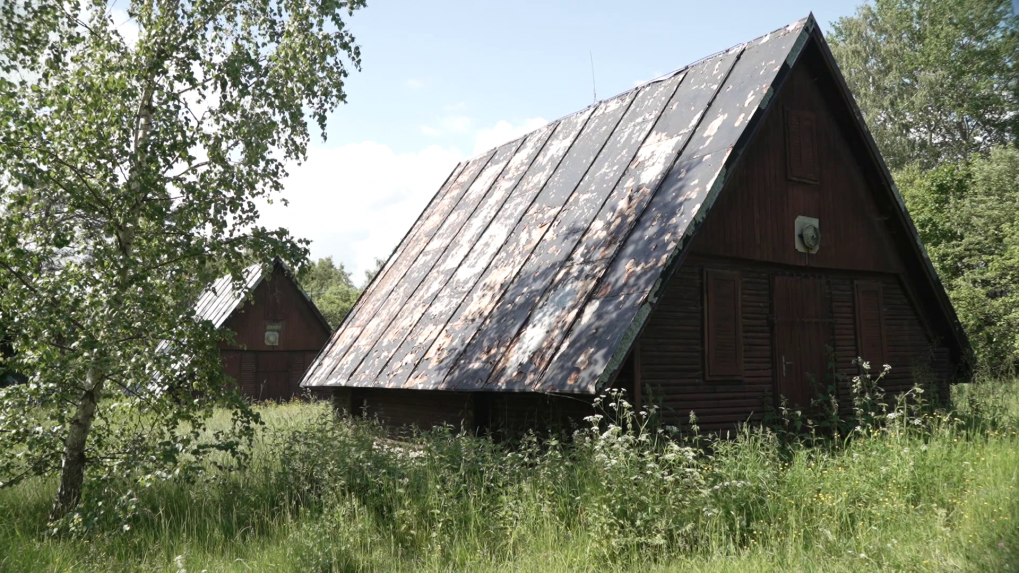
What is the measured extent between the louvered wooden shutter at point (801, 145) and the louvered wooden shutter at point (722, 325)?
2.02 metres

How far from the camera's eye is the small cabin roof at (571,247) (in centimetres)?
831

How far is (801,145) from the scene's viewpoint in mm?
10828

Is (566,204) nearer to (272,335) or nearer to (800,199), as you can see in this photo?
(800,199)

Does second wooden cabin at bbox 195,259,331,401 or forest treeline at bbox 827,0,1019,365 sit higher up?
forest treeline at bbox 827,0,1019,365

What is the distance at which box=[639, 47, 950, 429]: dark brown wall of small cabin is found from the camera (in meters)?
9.22

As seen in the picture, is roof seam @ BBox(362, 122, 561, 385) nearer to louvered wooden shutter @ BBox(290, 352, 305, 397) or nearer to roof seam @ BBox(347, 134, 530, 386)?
roof seam @ BBox(347, 134, 530, 386)

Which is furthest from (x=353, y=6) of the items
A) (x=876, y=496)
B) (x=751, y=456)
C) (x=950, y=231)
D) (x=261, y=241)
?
(x=950, y=231)

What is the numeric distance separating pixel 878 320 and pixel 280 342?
1959 cm

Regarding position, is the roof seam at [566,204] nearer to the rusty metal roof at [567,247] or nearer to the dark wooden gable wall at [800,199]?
the rusty metal roof at [567,247]

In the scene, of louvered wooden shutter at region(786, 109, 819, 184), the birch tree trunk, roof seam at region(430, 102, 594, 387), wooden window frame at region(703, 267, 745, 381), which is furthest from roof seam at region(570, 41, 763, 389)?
the birch tree trunk

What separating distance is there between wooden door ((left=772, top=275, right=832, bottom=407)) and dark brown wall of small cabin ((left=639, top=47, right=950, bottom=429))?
122 mm

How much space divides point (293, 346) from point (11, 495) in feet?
59.8

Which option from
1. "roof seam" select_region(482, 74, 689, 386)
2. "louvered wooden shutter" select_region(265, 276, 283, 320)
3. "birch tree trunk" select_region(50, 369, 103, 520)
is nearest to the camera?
"birch tree trunk" select_region(50, 369, 103, 520)

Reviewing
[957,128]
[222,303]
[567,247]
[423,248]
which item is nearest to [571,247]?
[567,247]
